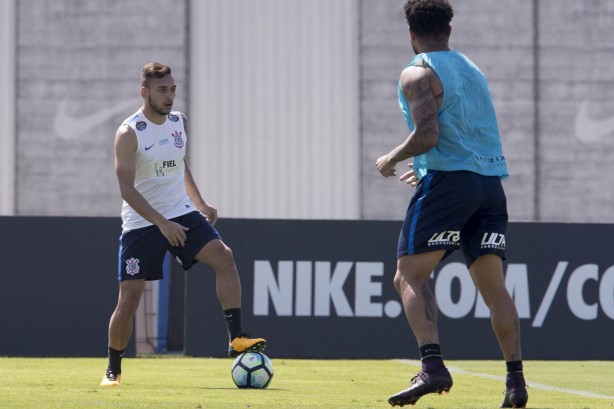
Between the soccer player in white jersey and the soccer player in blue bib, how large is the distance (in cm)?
194

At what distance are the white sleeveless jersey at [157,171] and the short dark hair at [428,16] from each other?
7.82 feet

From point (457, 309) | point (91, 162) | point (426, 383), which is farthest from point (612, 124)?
point (426, 383)

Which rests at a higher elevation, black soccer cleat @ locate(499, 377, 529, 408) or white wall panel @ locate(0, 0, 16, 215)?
white wall panel @ locate(0, 0, 16, 215)

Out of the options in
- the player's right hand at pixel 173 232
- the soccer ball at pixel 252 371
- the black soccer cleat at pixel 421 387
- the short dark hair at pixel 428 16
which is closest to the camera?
the black soccer cleat at pixel 421 387

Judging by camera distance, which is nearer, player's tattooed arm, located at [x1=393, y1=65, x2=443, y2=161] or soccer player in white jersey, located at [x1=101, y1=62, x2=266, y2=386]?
player's tattooed arm, located at [x1=393, y1=65, x2=443, y2=161]

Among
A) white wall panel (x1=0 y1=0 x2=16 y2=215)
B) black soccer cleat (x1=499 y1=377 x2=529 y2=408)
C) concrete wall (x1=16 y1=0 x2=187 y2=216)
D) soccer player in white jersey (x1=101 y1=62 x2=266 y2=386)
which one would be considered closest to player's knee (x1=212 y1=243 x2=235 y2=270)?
soccer player in white jersey (x1=101 y1=62 x2=266 y2=386)

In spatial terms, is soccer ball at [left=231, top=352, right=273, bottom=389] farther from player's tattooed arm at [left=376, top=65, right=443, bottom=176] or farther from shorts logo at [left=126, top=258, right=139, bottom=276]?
player's tattooed arm at [left=376, top=65, right=443, bottom=176]

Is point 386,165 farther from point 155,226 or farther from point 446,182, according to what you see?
point 155,226

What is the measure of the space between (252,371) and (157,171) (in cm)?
139

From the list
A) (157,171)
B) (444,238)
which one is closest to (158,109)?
(157,171)

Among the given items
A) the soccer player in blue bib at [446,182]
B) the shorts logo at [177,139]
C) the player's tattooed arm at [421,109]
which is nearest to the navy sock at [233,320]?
the shorts logo at [177,139]

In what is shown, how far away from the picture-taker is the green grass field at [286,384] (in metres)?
6.10

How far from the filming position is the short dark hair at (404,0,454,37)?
5.52 meters

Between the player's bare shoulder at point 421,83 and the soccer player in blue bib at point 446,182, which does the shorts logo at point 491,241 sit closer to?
the soccer player in blue bib at point 446,182
